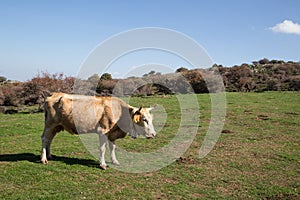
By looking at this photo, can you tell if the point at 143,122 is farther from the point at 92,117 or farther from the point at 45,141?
the point at 45,141

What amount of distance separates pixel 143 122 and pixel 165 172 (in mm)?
1684

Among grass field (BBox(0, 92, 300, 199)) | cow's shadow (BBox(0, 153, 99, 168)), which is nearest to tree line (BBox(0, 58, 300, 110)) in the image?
grass field (BBox(0, 92, 300, 199))

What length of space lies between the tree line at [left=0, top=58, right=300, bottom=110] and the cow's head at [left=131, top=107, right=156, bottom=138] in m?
12.9

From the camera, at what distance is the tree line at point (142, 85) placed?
3020 centimetres

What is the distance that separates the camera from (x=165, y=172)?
8.87m

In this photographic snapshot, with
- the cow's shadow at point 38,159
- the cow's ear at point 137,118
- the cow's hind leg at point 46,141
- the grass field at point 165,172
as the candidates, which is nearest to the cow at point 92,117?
the cow's hind leg at point 46,141

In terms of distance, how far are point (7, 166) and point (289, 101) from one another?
85.7 feet

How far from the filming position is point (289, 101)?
27984 mm

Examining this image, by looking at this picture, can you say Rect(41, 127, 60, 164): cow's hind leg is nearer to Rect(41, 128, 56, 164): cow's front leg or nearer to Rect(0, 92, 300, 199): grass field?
Rect(41, 128, 56, 164): cow's front leg

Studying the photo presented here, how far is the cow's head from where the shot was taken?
28.2ft

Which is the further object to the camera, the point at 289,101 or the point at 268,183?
the point at 289,101

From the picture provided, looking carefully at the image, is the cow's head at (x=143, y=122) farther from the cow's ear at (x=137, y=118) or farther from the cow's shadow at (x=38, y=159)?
the cow's shadow at (x=38, y=159)

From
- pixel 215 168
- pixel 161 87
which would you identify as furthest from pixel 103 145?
pixel 161 87

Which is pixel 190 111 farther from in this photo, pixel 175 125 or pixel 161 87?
pixel 161 87
